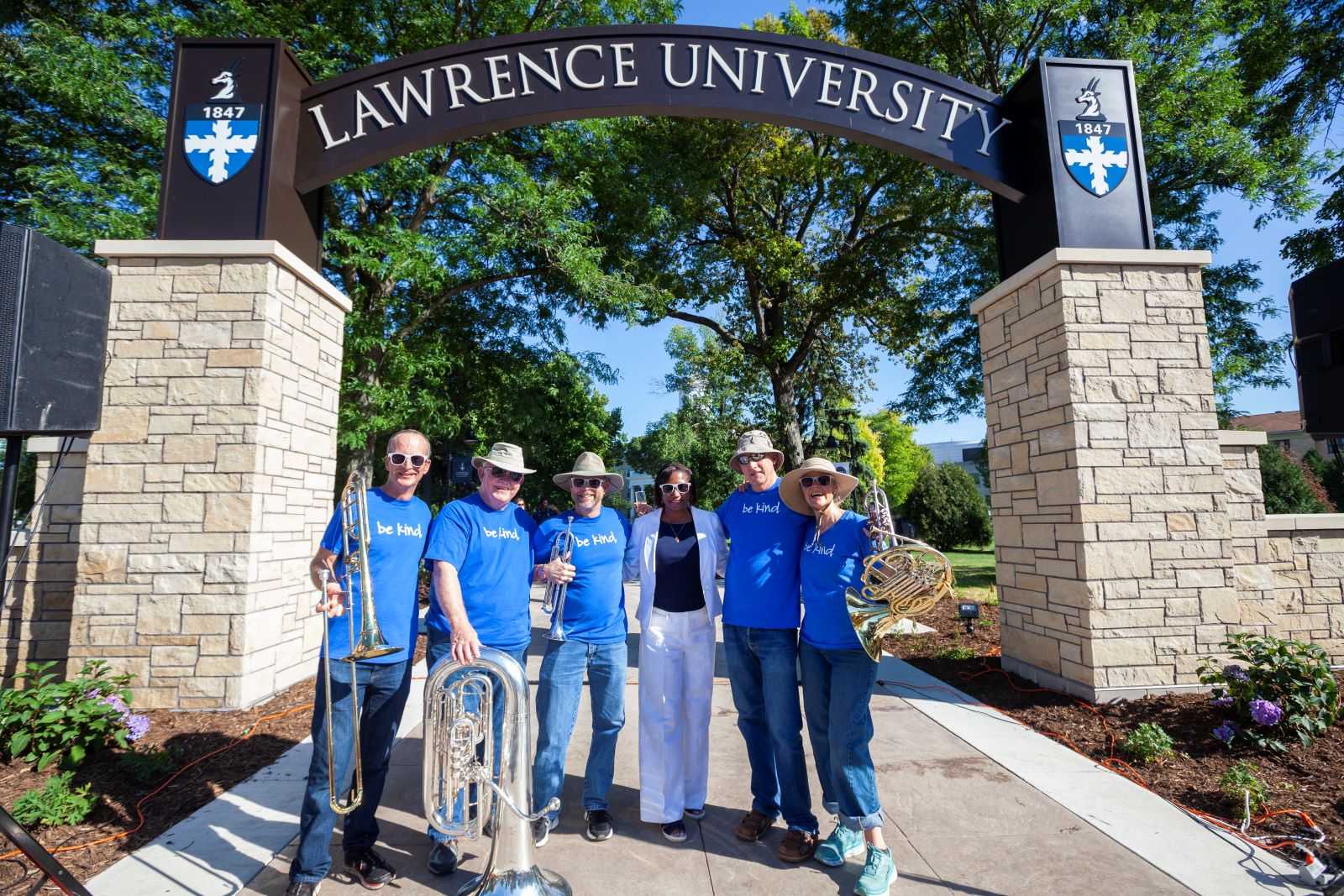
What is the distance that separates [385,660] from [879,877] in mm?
2390

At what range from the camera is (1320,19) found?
11.1 meters

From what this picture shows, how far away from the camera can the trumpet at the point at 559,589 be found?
3.29m

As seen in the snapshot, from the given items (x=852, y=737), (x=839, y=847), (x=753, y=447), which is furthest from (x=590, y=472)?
(x=839, y=847)

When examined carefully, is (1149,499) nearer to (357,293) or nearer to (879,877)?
(879,877)

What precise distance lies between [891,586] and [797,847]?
137cm

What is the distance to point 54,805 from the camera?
3.33 meters

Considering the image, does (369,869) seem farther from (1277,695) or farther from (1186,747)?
(1277,695)

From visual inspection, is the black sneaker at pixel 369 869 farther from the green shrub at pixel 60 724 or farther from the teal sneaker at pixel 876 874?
the green shrub at pixel 60 724

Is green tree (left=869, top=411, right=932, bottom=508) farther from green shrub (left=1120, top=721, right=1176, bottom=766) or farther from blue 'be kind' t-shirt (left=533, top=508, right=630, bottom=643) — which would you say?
blue 'be kind' t-shirt (left=533, top=508, right=630, bottom=643)

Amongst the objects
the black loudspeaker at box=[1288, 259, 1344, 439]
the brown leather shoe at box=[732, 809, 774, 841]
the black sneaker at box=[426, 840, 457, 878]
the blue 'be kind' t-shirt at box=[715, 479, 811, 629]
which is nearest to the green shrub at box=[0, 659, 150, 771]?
the black sneaker at box=[426, 840, 457, 878]

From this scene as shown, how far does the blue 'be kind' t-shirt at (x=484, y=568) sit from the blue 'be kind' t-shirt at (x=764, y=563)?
1084 mm

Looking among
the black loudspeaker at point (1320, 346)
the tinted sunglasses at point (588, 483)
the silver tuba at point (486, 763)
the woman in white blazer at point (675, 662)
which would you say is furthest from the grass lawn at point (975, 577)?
the silver tuba at point (486, 763)

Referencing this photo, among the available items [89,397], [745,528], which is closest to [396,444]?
[745,528]

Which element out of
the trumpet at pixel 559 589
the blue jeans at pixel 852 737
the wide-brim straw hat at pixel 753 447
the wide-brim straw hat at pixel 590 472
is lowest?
the blue jeans at pixel 852 737
